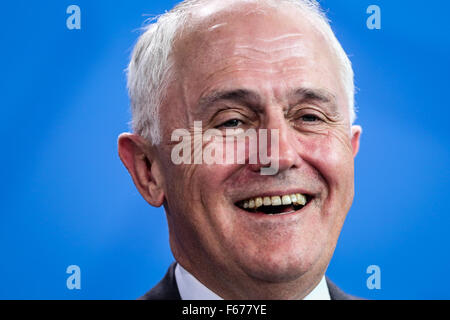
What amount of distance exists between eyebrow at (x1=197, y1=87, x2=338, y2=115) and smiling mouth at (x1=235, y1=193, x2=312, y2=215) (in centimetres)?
24

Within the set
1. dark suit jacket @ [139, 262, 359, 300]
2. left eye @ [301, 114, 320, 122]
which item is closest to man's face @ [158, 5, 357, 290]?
left eye @ [301, 114, 320, 122]

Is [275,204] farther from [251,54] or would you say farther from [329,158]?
[251,54]

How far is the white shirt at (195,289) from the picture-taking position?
69.9 inches

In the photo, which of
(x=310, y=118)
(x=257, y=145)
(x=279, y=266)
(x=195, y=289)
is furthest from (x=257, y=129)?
(x=195, y=289)

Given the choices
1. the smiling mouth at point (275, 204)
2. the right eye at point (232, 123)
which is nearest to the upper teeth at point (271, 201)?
the smiling mouth at point (275, 204)

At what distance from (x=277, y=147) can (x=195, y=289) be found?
50 centimetres

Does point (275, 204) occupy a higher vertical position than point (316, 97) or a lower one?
lower

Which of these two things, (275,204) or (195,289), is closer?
(275,204)

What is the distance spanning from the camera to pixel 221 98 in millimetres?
1678

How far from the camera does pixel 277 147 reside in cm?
161

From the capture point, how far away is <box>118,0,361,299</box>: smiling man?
1.62m

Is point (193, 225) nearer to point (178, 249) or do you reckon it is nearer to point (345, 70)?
point (178, 249)
